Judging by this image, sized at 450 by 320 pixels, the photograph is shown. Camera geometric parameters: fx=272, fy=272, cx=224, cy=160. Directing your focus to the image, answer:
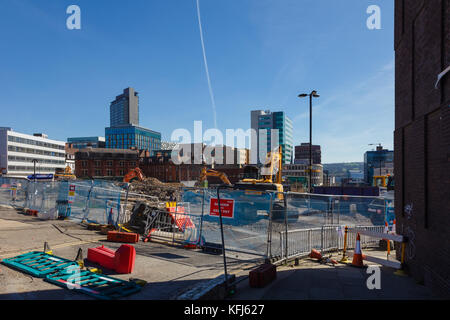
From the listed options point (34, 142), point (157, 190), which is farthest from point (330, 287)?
point (34, 142)

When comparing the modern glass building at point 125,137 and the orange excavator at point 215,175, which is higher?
the modern glass building at point 125,137

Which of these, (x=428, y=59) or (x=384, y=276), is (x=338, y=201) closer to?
(x=384, y=276)

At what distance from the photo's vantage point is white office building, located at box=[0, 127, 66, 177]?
85625 mm

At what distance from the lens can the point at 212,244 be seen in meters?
9.80

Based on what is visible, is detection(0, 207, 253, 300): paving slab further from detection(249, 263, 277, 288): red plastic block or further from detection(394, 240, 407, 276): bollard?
detection(394, 240, 407, 276): bollard

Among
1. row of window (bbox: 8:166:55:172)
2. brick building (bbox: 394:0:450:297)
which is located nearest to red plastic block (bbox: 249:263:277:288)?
brick building (bbox: 394:0:450:297)

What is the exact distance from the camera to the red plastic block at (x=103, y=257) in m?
7.34

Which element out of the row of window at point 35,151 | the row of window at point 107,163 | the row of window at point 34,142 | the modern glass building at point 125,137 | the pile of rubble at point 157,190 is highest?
the modern glass building at point 125,137

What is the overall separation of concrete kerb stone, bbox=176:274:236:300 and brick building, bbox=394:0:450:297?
444cm

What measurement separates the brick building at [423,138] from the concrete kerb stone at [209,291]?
4443mm

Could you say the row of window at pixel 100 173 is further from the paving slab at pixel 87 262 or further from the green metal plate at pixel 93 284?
the green metal plate at pixel 93 284

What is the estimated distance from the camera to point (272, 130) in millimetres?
147875

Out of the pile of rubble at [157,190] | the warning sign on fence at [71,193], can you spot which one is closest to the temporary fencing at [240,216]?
the warning sign on fence at [71,193]

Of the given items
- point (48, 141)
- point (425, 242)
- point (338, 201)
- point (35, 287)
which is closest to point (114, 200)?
point (35, 287)
